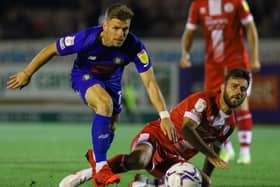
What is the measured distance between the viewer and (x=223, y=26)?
9703mm

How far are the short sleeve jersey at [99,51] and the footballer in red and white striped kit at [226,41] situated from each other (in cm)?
302

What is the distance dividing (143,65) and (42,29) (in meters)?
13.6

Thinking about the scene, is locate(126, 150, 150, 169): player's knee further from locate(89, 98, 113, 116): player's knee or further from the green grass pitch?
the green grass pitch

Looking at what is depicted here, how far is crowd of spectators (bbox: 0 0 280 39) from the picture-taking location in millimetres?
18656

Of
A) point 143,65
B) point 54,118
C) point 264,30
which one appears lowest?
point 54,118

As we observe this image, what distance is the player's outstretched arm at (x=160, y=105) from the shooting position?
20.1ft

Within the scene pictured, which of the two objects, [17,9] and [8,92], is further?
[17,9]

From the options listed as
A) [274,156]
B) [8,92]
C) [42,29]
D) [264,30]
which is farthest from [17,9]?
[274,156]

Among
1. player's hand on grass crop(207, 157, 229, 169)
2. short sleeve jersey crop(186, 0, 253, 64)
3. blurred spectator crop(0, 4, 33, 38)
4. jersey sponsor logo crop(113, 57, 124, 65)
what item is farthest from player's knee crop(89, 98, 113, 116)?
blurred spectator crop(0, 4, 33, 38)

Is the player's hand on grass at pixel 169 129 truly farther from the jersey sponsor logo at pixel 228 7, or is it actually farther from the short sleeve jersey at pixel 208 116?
the jersey sponsor logo at pixel 228 7

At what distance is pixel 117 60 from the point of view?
685 cm

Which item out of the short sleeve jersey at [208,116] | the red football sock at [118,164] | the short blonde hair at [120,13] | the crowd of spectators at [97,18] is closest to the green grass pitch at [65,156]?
the red football sock at [118,164]

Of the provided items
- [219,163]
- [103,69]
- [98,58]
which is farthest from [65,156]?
[219,163]

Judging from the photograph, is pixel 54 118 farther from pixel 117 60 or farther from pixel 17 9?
pixel 117 60
